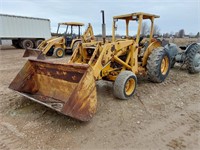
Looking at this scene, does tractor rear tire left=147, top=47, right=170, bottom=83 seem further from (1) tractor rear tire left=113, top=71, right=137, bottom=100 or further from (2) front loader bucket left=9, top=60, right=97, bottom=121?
(2) front loader bucket left=9, top=60, right=97, bottom=121

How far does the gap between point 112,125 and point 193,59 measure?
464cm

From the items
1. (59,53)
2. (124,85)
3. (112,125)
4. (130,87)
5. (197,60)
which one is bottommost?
(112,125)

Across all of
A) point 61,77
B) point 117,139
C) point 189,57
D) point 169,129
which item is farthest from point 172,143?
point 189,57

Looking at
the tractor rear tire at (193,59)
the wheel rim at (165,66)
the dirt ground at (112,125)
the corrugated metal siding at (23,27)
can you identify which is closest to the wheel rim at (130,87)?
the dirt ground at (112,125)

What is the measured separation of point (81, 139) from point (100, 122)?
0.58 metres

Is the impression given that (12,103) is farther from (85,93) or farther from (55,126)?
(85,93)

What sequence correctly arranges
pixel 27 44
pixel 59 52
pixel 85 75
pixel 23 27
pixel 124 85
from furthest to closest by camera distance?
pixel 27 44 → pixel 23 27 → pixel 59 52 → pixel 124 85 → pixel 85 75

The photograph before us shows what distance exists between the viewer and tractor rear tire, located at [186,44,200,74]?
254 inches

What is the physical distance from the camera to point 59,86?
3961 mm

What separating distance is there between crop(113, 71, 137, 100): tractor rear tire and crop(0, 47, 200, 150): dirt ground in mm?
164

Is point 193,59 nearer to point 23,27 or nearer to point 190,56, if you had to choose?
point 190,56

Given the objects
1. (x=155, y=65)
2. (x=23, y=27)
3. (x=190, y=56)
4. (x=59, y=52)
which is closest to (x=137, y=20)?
(x=155, y=65)

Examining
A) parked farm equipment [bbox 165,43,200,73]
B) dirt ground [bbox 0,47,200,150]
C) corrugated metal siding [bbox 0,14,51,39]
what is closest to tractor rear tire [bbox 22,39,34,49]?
corrugated metal siding [bbox 0,14,51,39]

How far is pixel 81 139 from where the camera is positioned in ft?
9.42
